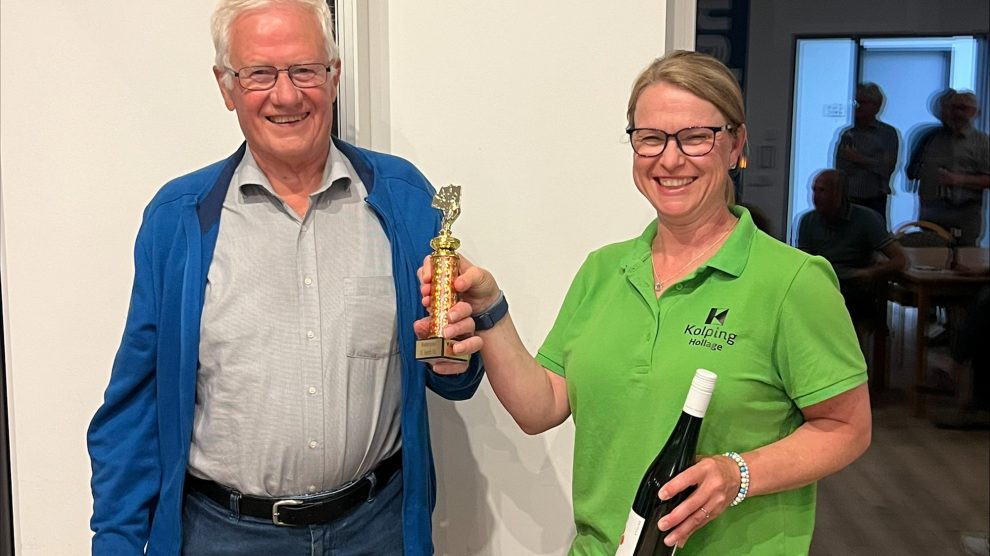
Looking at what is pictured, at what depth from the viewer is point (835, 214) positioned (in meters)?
2.16

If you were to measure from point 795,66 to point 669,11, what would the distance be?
0.40m

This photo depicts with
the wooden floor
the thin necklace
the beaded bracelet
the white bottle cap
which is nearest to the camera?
the white bottle cap

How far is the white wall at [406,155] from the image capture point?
6.32ft

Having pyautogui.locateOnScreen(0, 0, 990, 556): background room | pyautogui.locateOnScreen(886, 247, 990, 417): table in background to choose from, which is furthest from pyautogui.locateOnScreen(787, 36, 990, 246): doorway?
pyautogui.locateOnScreen(886, 247, 990, 417): table in background

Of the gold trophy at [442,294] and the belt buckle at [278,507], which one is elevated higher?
the gold trophy at [442,294]

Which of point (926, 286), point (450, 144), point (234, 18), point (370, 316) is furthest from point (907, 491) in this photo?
point (234, 18)

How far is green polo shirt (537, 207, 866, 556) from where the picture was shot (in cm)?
121

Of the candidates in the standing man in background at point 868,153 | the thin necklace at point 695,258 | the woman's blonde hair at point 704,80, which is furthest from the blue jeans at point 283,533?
the standing man in background at point 868,153

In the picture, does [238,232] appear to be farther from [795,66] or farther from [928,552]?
[928,552]

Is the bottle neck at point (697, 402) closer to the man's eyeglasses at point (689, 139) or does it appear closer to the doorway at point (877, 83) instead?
the man's eyeglasses at point (689, 139)

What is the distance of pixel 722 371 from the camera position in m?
1.22

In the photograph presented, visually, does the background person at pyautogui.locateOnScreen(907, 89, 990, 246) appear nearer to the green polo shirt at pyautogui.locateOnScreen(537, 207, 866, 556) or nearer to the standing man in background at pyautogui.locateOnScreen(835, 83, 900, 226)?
the standing man in background at pyautogui.locateOnScreen(835, 83, 900, 226)

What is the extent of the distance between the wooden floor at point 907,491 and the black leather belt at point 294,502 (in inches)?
52.3

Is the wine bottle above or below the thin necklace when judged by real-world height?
below
